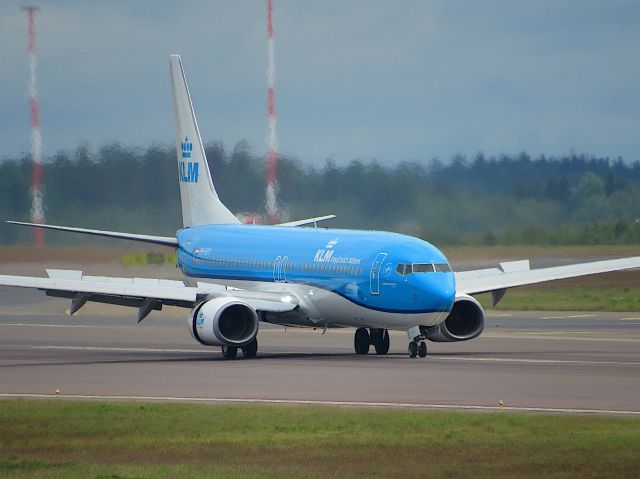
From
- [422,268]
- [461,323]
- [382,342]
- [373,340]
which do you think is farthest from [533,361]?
[373,340]

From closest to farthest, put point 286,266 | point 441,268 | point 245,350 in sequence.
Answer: point 441,268
point 245,350
point 286,266

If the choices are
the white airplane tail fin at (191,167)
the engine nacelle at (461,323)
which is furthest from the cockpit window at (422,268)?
the white airplane tail fin at (191,167)

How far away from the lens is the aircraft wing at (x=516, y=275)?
139ft

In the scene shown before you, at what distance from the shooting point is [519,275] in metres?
43.0

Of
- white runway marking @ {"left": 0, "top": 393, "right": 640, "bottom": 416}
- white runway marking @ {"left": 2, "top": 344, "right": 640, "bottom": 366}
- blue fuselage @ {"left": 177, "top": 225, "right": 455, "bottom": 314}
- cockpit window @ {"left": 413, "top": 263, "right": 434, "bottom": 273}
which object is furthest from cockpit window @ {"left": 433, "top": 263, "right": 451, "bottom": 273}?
white runway marking @ {"left": 0, "top": 393, "right": 640, "bottom": 416}

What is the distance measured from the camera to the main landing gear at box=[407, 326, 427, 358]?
128ft

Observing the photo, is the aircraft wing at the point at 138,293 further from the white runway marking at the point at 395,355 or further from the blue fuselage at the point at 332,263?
the white runway marking at the point at 395,355

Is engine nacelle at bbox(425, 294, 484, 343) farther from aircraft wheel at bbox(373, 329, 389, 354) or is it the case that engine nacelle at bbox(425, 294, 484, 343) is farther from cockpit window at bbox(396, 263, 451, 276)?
cockpit window at bbox(396, 263, 451, 276)

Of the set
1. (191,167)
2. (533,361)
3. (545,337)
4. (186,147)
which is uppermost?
(186,147)

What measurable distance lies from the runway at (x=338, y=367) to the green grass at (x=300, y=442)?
2309 millimetres

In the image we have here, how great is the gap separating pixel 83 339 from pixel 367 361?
42.5ft

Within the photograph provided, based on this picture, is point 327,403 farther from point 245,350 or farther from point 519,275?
point 519,275

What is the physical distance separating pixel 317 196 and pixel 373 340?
61.5ft

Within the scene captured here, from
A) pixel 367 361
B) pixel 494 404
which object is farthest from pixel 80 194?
pixel 494 404
